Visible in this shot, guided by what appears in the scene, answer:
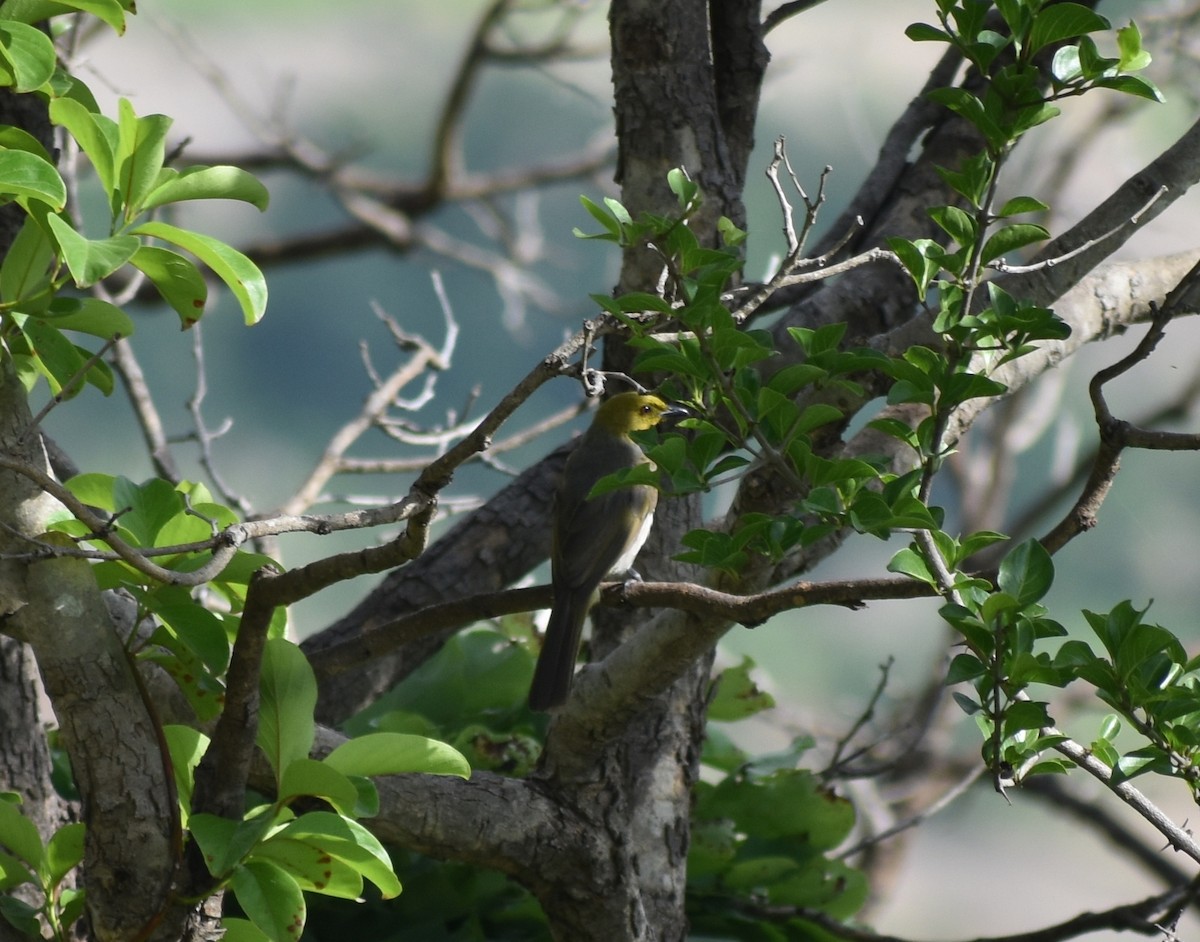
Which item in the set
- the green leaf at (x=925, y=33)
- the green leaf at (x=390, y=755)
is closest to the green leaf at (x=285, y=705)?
the green leaf at (x=390, y=755)

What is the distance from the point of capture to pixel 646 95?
8.50 feet

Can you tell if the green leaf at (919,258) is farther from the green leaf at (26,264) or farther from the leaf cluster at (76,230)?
the green leaf at (26,264)

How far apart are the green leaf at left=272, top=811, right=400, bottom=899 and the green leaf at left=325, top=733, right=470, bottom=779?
0.10m

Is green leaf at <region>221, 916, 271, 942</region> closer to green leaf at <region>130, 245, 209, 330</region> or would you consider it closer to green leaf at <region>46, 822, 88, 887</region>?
green leaf at <region>46, 822, 88, 887</region>

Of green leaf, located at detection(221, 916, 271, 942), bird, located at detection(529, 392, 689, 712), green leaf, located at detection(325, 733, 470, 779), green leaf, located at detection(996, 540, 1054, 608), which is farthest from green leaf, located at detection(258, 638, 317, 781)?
green leaf, located at detection(996, 540, 1054, 608)

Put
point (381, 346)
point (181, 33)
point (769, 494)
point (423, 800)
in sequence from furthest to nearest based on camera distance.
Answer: point (381, 346) < point (181, 33) < point (423, 800) < point (769, 494)

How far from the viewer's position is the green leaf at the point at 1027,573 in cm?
132

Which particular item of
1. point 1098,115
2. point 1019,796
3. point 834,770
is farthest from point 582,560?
point 1098,115

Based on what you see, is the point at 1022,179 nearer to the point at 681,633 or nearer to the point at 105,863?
the point at 681,633

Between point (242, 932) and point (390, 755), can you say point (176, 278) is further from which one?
Result: point (242, 932)

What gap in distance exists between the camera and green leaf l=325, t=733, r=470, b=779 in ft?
5.05

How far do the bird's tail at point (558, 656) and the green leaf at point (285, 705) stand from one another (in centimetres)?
90

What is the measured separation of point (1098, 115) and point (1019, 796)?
3627 millimetres

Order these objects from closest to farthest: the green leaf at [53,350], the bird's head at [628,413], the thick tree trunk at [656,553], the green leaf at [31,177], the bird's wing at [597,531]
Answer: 1. the green leaf at [31,177]
2. the green leaf at [53,350]
3. the thick tree trunk at [656,553]
4. the bird's wing at [597,531]
5. the bird's head at [628,413]
